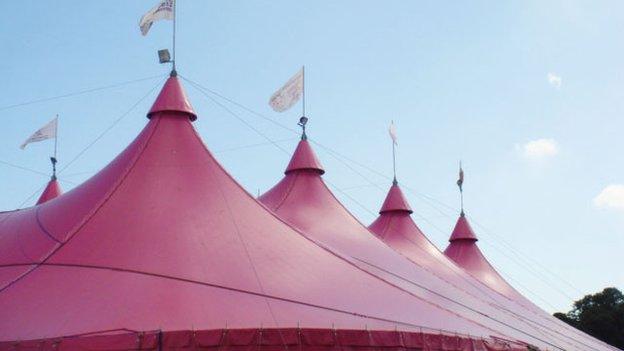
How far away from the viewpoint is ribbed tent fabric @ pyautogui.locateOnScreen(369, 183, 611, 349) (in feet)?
43.7

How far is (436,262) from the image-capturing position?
1451 centimetres

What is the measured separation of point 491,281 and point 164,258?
12.4m

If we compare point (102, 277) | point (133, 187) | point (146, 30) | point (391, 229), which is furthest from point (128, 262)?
point (391, 229)

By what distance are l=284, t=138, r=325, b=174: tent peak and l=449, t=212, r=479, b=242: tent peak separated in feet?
24.4

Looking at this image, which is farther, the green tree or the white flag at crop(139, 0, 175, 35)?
the green tree

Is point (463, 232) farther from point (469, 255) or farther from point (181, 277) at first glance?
point (181, 277)

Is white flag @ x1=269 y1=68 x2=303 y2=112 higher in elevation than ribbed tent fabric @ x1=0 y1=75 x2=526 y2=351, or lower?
higher

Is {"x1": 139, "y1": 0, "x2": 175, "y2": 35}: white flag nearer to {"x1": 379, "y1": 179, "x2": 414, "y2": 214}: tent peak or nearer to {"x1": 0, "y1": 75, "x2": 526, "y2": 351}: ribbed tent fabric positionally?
{"x1": 0, "y1": 75, "x2": 526, "y2": 351}: ribbed tent fabric

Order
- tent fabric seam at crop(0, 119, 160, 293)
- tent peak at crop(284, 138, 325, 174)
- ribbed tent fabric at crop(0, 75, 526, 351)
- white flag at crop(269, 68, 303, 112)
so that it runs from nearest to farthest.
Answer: ribbed tent fabric at crop(0, 75, 526, 351), tent fabric seam at crop(0, 119, 160, 293), white flag at crop(269, 68, 303, 112), tent peak at crop(284, 138, 325, 174)

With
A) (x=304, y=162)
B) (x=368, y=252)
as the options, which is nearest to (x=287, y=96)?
(x=304, y=162)

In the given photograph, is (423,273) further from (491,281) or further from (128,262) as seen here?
(491,281)

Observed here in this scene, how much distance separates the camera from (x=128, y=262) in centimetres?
708

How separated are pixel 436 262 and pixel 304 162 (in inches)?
133

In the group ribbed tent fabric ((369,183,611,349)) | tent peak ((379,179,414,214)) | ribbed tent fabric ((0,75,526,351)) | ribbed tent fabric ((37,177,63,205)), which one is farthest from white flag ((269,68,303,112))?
ribbed tent fabric ((37,177,63,205))
